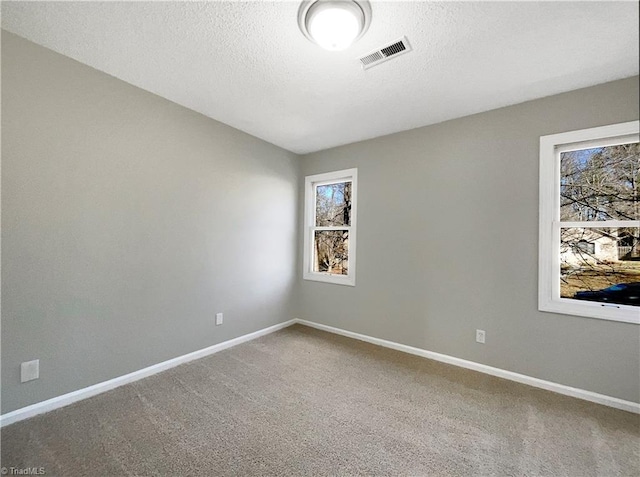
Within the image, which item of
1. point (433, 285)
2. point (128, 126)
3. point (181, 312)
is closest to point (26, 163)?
point (128, 126)

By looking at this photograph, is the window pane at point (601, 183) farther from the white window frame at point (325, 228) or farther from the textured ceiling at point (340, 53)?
the white window frame at point (325, 228)

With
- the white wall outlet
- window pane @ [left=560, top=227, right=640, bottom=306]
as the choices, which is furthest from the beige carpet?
window pane @ [left=560, top=227, right=640, bottom=306]

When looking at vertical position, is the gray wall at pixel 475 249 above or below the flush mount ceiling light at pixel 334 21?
below

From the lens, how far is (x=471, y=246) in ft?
9.04

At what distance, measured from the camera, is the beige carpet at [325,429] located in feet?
5.26

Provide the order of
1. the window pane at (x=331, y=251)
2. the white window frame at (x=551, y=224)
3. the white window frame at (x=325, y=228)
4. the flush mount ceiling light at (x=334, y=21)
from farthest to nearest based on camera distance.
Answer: the window pane at (x=331, y=251), the white window frame at (x=325, y=228), the white window frame at (x=551, y=224), the flush mount ceiling light at (x=334, y=21)

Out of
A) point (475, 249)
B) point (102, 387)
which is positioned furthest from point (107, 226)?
point (475, 249)

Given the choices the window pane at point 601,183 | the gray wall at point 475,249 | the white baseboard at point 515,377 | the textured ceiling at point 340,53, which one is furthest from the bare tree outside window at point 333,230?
the window pane at point 601,183

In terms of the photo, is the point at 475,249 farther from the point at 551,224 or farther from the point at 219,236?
the point at 219,236

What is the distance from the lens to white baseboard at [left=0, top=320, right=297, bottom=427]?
1.87m

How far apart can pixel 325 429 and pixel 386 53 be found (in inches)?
101

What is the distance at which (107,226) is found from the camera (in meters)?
2.25

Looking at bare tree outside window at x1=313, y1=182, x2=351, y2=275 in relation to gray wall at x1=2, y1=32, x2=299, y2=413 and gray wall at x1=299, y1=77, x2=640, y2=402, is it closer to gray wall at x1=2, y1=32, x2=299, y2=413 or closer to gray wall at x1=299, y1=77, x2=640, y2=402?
gray wall at x1=299, y1=77, x2=640, y2=402

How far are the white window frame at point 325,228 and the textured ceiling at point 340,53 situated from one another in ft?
3.33
